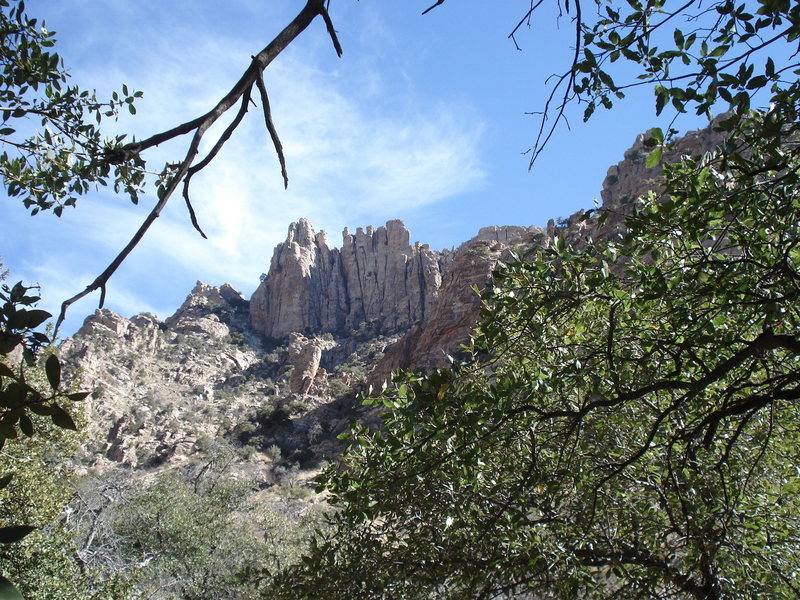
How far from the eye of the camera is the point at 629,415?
4.84 metres

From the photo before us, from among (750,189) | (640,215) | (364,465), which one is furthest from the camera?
(364,465)

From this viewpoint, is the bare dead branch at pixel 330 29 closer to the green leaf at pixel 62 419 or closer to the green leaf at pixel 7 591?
the green leaf at pixel 62 419

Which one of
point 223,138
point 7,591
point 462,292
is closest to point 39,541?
point 223,138

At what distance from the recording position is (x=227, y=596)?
15.3m

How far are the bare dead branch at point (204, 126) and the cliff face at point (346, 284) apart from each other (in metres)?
60.3

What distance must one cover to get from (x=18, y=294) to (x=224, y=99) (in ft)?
2.41

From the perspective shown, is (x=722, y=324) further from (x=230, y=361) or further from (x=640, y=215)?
(x=230, y=361)

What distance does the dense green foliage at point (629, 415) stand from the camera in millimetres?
2781

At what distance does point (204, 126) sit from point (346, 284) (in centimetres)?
7069

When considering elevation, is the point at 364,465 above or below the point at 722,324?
below

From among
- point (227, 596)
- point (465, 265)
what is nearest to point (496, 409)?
point (227, 596)

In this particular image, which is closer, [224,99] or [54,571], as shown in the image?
[224,99]

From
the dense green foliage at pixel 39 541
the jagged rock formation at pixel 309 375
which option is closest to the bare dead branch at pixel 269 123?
the dense green foliage at pixel 39 541

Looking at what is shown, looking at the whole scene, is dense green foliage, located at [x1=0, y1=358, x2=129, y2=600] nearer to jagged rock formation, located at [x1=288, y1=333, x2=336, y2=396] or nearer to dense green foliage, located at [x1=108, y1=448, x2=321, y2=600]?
dense green foliage, located at [x1=108, y1=448, x2=321, y2=600]
